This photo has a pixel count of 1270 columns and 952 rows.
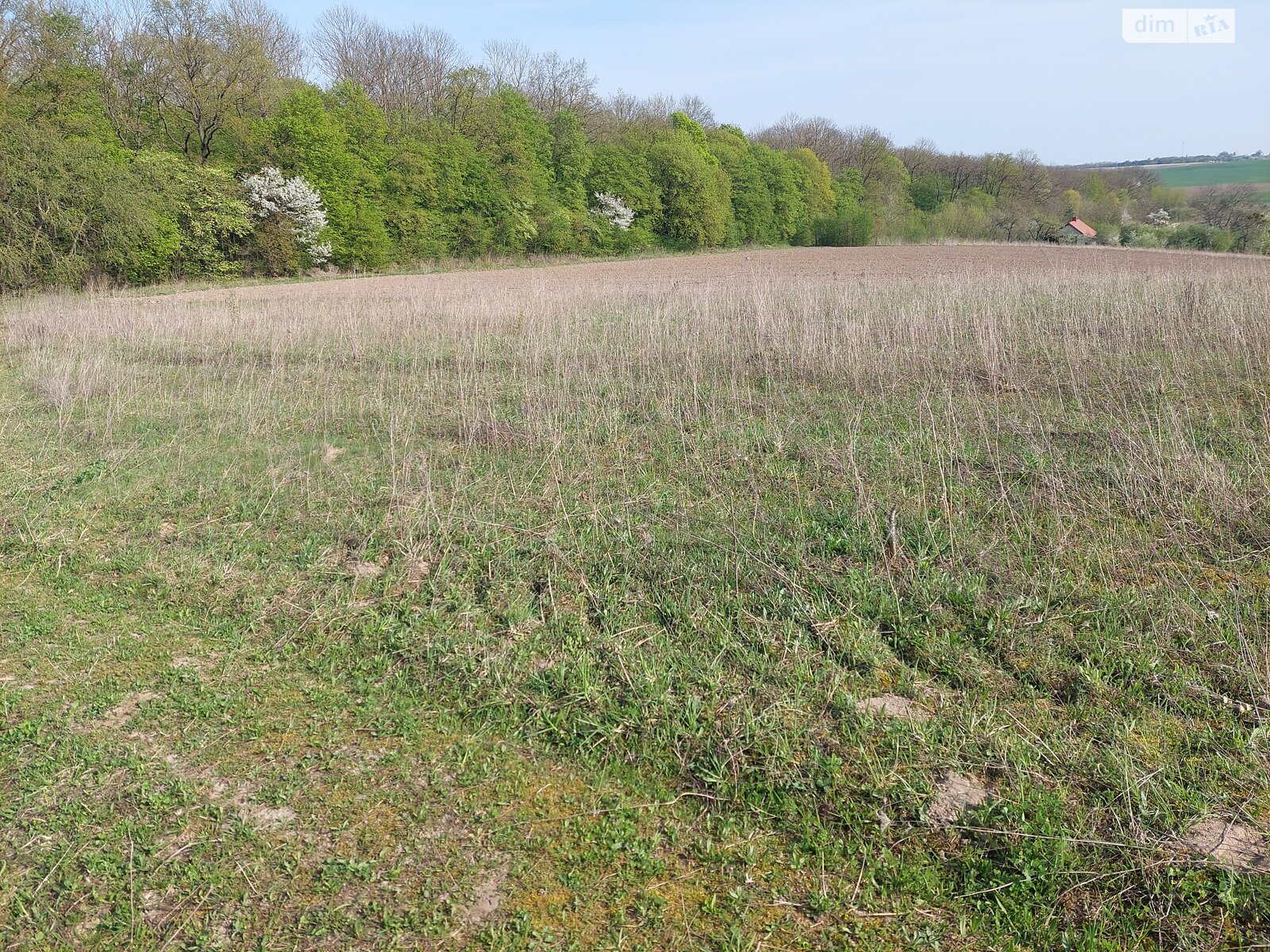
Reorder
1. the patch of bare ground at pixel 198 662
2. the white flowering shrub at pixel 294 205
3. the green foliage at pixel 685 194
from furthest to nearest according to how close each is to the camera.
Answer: the green foliage at pixel 685 194, the white flowering shrub at pixel 294 205, the patch of bare ground at pixel 198 662

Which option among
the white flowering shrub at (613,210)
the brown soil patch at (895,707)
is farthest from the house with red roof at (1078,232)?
the brown soil patch at (895,707)

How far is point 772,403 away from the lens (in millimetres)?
8305

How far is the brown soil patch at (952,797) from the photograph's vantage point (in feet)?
9.77

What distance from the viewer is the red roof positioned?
58675mm

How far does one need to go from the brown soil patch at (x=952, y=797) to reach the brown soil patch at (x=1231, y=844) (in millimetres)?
660

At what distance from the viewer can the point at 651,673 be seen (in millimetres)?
3826

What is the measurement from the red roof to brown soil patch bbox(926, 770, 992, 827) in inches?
2593

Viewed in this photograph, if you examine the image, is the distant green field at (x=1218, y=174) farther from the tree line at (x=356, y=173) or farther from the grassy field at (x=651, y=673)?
the grassy field at (x=651, y=673)

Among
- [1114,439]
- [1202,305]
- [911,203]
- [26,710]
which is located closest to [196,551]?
[26,710]

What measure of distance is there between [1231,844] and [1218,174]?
72540 millimetres

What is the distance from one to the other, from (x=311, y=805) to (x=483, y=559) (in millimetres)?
2098

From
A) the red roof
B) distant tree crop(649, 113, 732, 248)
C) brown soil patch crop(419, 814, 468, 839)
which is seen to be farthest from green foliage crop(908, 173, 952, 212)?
brown soil patch crop(419, 814, 468, 839)

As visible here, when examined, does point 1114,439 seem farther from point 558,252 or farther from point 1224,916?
point 558,252

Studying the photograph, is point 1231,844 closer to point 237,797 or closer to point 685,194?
point 237,797
